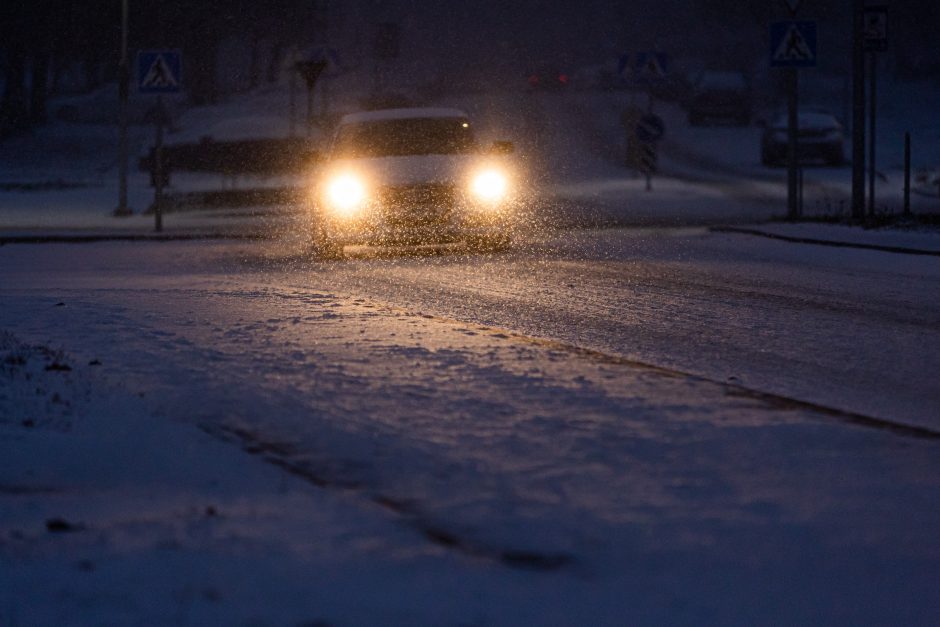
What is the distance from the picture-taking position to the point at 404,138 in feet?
63.2

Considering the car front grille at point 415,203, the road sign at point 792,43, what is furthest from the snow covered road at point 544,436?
the road sign at point 792,43

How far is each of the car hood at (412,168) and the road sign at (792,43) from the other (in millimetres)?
5987

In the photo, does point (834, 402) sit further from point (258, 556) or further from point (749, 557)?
point (258, 556)

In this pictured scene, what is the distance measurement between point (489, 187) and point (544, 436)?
11.3 metres

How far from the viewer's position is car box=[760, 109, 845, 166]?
141ft

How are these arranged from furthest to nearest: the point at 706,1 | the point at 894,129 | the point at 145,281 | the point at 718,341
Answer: the point at 706,1 < the point at 894,129 < the point at 145,281 < the point at 718,341

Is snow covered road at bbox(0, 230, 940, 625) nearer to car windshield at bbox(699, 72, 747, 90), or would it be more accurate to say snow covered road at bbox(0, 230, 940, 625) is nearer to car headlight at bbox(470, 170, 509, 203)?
car headlight at bbox(470, 170, 509, 203)

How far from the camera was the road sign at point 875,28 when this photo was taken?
2114 cm

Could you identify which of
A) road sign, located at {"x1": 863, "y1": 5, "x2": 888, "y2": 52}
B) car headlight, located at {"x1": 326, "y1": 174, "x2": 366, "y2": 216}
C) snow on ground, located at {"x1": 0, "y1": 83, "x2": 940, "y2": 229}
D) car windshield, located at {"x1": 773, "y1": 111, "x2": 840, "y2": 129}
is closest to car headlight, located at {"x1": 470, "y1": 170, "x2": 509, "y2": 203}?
car headlight, located at {"x1": 326, "y1": 174, "x2": 366, "y2": 216}

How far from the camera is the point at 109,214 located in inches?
1160

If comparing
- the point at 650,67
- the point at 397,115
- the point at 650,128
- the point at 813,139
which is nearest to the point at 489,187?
the point at 397,115

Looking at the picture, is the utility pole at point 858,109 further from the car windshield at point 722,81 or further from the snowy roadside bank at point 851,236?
the car windshield at point 722,81

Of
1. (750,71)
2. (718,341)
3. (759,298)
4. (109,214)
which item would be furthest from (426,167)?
(750,71)

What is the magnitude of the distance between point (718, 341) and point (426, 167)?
27.4 ft
